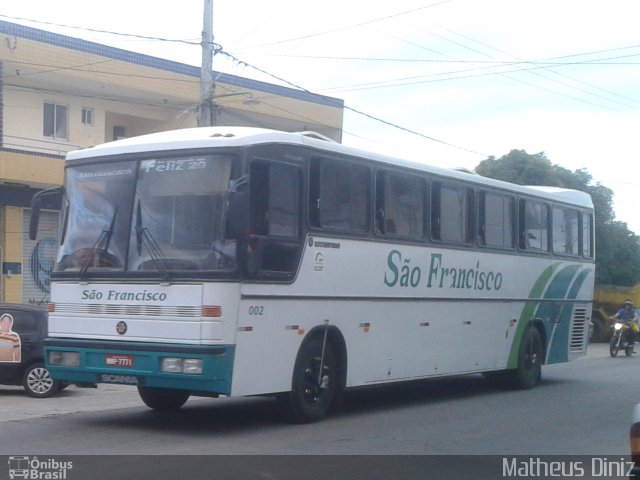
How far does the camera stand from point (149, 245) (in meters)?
11.4

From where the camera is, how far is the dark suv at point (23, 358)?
1569 centimetres

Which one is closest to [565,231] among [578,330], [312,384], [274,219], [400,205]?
[578,330]

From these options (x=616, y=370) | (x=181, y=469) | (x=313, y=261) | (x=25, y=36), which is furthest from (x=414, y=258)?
(x=25, y=36)

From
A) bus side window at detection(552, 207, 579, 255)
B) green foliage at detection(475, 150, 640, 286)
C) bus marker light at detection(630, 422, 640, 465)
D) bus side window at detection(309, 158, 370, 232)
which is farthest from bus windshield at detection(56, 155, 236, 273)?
green foliage at detection(475, 150, 640, 286)

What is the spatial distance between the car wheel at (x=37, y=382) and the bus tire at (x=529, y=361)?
26.8ft

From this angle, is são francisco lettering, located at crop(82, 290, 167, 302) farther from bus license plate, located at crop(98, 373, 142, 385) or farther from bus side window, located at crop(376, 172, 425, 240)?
bus side window, located at crop(376, 172, 425, 240)

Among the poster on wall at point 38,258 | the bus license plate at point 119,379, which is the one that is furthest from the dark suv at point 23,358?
the poster on wall at point 38,258

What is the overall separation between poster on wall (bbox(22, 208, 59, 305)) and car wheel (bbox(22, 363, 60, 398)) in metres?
13.0

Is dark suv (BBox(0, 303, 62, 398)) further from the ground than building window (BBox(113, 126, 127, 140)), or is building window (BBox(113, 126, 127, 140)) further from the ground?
building window (BBox(113, 126, 127, 140))

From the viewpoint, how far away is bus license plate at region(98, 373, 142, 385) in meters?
11.2

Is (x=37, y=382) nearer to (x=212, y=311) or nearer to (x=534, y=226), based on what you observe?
(x=212, y=311)

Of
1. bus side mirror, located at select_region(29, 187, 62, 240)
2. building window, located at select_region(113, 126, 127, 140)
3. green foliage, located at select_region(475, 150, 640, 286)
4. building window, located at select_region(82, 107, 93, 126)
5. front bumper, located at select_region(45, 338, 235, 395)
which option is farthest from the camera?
green foliage, located at select_region(475, 150, 640, 286)

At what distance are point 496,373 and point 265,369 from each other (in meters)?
7.86

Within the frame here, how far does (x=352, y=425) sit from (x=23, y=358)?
6118 mm
